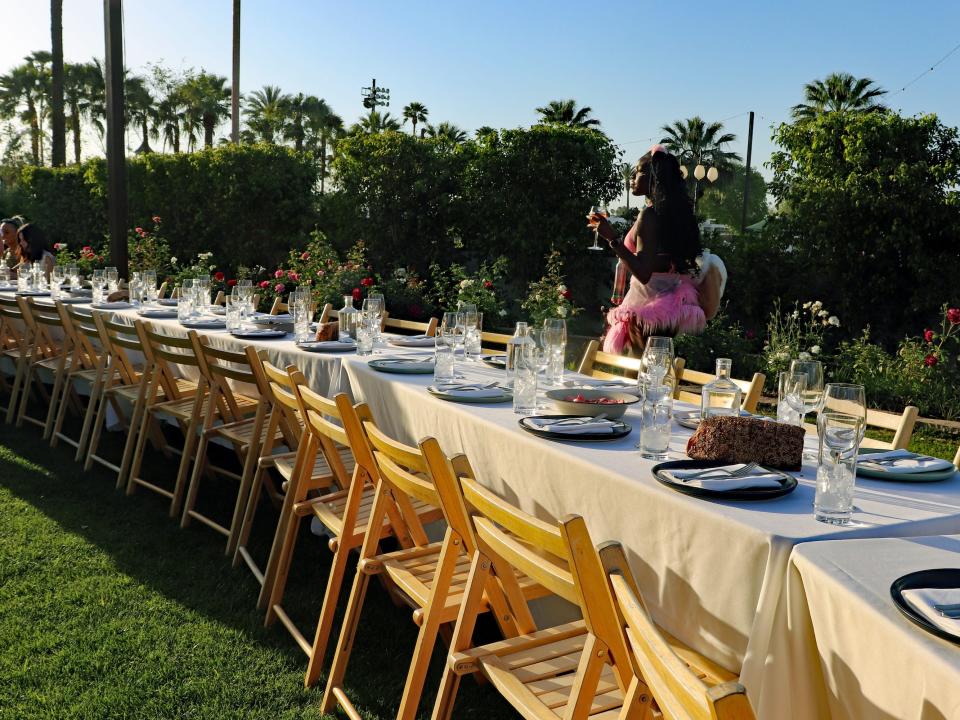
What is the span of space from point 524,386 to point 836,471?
1.34 m

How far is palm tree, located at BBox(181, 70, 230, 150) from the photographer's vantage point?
136 feet

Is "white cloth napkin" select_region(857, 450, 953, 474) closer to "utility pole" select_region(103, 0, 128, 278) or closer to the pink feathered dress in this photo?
the pink feathered dress

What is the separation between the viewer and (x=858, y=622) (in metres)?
1.50

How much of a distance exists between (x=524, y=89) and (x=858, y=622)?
1083 inches

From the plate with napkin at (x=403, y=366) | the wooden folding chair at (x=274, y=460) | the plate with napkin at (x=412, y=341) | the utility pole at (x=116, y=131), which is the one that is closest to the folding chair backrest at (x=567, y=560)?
the wooden folding chair at (x=274, y=460)

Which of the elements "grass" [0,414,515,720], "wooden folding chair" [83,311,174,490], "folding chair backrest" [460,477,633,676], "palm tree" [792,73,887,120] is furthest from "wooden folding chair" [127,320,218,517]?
"palm tree" [792,73,887,120]

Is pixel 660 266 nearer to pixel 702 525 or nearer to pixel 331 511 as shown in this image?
pixel 331 511

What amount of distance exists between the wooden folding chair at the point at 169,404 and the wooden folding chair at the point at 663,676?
322 centimetres

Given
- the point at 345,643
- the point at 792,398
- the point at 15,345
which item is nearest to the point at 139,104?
the point at 15,345

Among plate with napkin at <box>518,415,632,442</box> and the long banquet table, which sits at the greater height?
plate with napkin at <box>518,415,632,442</box>

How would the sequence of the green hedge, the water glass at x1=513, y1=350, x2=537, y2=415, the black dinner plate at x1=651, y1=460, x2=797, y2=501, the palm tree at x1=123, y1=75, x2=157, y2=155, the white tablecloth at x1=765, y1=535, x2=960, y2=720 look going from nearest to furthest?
the white tablecloth at x1=765, y1=535, x2=960, y2=720, the black dinner plate at x1=651, y1=460, x2=797, y2=501, the water glass at x1=513, y1=350, x2=537, y2=415, the green hedge, the palm tree at x1=123, y1=75, x2=157, y2=155

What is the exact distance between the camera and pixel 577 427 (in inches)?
107

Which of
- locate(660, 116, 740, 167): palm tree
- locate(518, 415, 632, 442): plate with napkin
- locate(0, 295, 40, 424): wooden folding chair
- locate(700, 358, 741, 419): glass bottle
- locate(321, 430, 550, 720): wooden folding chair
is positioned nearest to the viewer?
locate(321, 430, 550, 720): wooden folding chair

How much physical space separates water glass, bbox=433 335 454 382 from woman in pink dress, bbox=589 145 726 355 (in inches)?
63.1
